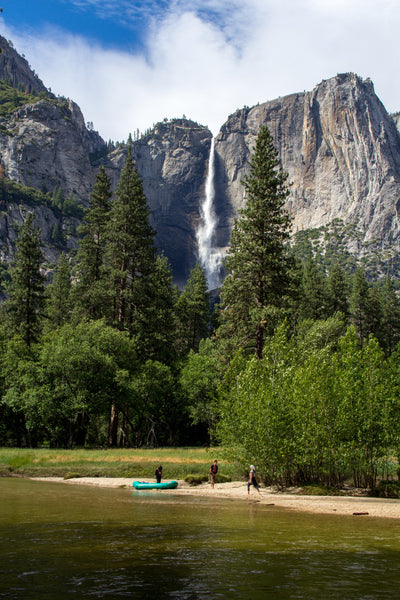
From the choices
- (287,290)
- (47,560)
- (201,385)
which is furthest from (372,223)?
(47,560)

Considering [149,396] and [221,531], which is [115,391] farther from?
[221,531]

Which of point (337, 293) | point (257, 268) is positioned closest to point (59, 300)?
point (257, 268)

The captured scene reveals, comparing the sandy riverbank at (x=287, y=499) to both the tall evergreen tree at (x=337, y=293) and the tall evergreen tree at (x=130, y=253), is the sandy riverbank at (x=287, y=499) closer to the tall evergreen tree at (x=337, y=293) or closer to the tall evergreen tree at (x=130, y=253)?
the tall evergreen tree at (x=130, y=253)

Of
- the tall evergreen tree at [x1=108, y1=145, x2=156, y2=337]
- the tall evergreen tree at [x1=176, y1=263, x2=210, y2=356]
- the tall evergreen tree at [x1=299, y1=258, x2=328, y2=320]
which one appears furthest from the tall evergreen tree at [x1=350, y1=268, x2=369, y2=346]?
the tall evergreen tree at [x1=108, y1=145, x2=156, y2=337]

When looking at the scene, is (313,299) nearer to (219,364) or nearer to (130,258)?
(130,258)

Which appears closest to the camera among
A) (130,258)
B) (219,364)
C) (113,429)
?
(219,364)

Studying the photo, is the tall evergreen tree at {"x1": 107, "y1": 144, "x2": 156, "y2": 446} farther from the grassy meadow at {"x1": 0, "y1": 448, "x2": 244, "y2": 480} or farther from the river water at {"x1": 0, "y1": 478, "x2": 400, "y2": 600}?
the river water at {"x1": 0, "y1": 478, "x2": 400, "y2": 600}

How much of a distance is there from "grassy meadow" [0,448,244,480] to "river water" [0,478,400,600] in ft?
33.3

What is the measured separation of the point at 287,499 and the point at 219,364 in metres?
12.8

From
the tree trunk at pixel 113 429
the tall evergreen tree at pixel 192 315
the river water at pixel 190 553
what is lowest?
the river water at pixel 190 553

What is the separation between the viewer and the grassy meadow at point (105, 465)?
28281 millimetres

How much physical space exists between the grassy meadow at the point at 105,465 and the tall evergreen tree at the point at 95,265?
46.6 feet

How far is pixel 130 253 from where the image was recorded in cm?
4391

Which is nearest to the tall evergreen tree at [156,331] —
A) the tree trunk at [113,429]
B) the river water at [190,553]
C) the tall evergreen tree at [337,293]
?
the tree trunk at [113,429]
